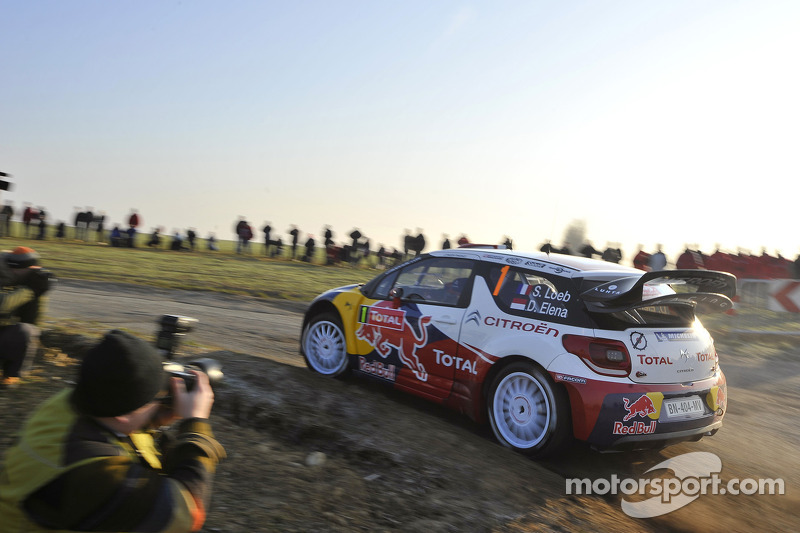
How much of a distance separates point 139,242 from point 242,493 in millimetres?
31931

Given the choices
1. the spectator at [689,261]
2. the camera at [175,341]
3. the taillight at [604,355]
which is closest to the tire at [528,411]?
the taillight at [604,355]

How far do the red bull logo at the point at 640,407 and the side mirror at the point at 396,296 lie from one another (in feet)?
8.14

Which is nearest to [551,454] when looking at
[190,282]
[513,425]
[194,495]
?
[513,425]

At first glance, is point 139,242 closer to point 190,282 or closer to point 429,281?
point 190,282

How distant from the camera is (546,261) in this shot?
5.91 metres

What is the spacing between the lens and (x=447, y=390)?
19.6 ft

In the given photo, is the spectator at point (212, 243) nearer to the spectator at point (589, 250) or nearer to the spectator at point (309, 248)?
the spectator at point (309, 248)

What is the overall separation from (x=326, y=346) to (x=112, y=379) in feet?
17.6

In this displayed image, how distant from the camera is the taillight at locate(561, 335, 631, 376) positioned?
5.04 meters

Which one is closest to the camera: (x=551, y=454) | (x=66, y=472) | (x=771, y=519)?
(x=66, y=472)

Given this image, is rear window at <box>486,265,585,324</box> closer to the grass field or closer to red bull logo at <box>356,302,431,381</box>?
red bull logo at <box>356,302,431,381</box>

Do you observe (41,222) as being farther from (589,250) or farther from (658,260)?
(658,260)

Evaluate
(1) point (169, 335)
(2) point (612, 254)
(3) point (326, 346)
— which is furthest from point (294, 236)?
(1) point (169, 335)

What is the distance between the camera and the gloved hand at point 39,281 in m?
5.23
